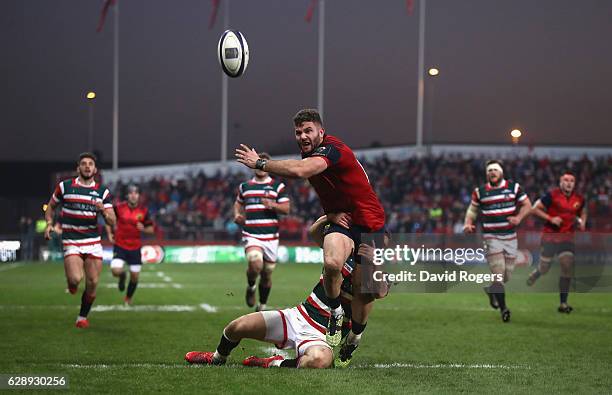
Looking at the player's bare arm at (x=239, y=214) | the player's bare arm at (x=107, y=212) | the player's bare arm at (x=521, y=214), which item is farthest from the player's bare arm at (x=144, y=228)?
the player's bare arm at (x=521, y=214)

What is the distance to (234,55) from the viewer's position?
12.2 metres

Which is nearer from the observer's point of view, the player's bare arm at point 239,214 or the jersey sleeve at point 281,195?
the jersey sleeve at point 281,195

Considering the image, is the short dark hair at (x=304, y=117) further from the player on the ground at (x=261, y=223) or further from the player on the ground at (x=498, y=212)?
the player on the ground at (x=498, y=212)

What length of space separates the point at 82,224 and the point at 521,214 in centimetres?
702

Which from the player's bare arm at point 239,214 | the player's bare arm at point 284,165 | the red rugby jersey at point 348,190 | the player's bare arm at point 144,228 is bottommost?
the player's bare arm at point 144,228

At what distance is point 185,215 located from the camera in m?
40.8

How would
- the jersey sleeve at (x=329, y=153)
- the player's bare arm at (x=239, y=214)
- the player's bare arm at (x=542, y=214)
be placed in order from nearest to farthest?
the jersey sleeve at (x=329, y=153), the player's bare arm at (x=239, y=214), the player's bare arm at (x=542, y=214)

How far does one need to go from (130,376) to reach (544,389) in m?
3.66

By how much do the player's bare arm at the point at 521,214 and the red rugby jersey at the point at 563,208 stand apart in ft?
4.39

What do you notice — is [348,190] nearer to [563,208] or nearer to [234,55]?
[234,55]

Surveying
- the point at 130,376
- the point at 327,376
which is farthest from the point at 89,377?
the point at 327,376

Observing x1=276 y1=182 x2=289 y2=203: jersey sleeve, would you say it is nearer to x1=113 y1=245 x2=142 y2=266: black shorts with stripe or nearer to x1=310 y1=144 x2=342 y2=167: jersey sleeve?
x1=113 y1=245 x2=142 y2=266: black shorts with stripe

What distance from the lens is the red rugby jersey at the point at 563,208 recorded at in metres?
16.2

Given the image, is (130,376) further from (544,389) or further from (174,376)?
(544,389)
